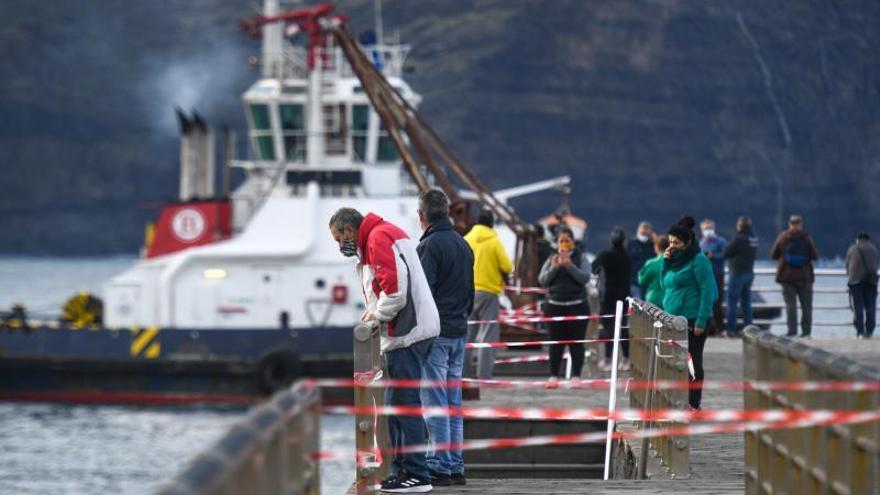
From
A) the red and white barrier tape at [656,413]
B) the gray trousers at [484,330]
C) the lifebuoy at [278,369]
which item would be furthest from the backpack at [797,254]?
the lifebuoy at [278,369]

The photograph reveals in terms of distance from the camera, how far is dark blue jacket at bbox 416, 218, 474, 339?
10914 millimetres

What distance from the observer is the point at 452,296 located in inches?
432

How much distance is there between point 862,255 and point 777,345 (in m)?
17.3

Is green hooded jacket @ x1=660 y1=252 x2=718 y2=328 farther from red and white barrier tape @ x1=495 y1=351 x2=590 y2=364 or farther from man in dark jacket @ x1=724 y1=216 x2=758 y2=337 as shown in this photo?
man in dark jacket @ x1=724 y1=216 x2=758 y2=337

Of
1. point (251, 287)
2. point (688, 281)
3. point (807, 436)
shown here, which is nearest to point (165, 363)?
point (251, 287)

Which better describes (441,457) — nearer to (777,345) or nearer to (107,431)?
(777,345)

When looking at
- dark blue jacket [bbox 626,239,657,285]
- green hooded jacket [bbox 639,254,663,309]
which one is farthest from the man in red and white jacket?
dark blue jacket [bbox 626,239,657,285]

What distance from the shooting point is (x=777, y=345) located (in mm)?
8492

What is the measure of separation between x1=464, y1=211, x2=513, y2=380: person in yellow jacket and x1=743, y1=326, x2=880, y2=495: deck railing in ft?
21.4

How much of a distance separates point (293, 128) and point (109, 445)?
871 cm

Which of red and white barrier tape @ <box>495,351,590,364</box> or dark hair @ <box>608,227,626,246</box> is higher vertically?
dark hair @ <box>608,227,626,246</box>

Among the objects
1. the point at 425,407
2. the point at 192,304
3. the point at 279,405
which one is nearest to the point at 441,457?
the point at 425,407

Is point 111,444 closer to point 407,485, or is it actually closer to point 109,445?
point 109,445

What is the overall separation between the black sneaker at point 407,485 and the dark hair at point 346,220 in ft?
4.82
